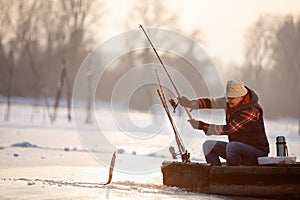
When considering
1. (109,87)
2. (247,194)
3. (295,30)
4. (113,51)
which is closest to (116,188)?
(247,194)

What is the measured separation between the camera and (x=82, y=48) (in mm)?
44656

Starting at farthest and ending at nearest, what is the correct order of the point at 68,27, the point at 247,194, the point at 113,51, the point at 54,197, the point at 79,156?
1. the point at 113,51
2. the point at 68,27
3. the point at 79,156
4. the point at 247,194
5. the point at 54,197

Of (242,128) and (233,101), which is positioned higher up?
(233,101)

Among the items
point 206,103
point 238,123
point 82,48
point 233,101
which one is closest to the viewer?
point 238,123

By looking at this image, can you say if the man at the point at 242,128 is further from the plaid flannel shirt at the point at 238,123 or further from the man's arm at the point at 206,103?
the man's arm at the point at 206,103

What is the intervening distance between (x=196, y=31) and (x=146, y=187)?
113 ft

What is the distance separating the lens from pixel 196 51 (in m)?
43.7

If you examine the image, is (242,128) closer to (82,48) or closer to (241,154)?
(241,154)

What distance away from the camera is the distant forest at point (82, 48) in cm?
3328

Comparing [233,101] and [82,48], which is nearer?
[233,101]

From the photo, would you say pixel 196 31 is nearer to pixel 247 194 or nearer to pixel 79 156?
pixel 79 156

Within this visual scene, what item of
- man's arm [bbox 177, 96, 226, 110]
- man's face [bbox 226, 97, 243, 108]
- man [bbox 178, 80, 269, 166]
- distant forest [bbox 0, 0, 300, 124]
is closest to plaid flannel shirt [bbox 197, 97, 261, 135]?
man [bbox 178, 80, 269, 166]

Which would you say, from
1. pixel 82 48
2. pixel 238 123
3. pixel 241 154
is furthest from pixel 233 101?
pixel 82 48

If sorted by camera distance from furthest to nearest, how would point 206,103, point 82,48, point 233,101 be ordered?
point 82,48, point 206,103, point 233,101
